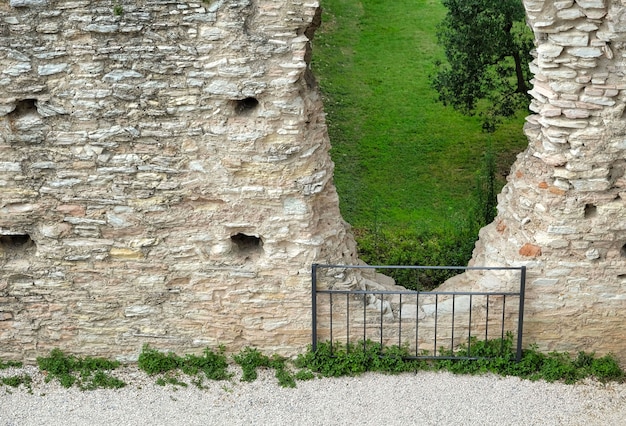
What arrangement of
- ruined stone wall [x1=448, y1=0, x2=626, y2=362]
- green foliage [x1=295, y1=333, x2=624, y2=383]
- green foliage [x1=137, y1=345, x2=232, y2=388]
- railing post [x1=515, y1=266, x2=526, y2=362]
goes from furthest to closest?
green foliage [x1=137, y1=345, x2=232, y2=388]
green foliage [x1=295, y1=333, x2=624, y2=383]
railing post [x1=515, y1=266, x2=526, y2=362]
ruined stone wall [x1=448, y1=0, x2=626, y2=362]

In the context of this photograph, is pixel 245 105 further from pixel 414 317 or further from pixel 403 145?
pixel 403 145

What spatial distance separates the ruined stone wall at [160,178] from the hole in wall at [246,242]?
2 cm

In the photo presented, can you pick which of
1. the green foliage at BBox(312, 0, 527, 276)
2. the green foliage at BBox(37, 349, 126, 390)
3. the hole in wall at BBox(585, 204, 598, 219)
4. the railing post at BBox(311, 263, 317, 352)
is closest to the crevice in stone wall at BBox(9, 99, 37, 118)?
the green foliage at BBox(37, 349, 126, 390)

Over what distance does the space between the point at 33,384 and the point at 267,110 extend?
3.77m

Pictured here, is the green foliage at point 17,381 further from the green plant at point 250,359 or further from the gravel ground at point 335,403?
the green plant at point 250,359

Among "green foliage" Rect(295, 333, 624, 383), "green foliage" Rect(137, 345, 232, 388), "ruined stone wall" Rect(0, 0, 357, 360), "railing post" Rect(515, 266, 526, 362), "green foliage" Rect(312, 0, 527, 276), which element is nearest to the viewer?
"ruined stone wall" Rect(0, 0, 357, 360)

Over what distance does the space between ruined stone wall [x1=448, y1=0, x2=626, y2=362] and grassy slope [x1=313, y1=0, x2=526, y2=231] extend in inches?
153

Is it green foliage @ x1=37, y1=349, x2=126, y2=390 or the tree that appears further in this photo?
the tree

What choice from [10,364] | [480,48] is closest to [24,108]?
[10,364]

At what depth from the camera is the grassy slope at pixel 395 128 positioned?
13.4 m

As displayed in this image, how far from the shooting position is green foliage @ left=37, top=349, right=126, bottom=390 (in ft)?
28.9

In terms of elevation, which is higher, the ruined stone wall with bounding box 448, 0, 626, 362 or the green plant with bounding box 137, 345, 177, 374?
the ruined stone wall with bounding box 448, 0, 626, 362

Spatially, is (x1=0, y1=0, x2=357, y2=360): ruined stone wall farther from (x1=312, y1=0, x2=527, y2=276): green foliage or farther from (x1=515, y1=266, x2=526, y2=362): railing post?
(x1=312, y1=0, x2=527, y2=276): green foliage

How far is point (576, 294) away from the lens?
8.67 metres
